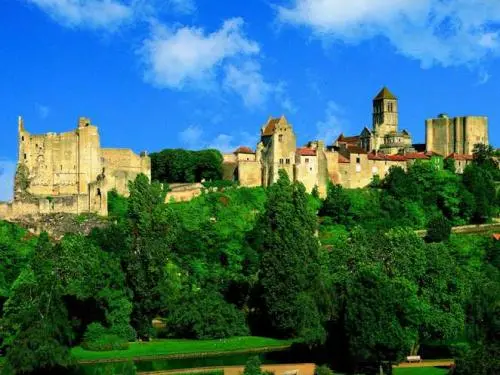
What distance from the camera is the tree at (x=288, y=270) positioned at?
5662 cm

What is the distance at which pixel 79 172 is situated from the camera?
83.9 meters

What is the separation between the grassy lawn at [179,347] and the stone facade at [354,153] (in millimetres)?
31273

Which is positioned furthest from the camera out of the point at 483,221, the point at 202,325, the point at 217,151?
the point at 217,151

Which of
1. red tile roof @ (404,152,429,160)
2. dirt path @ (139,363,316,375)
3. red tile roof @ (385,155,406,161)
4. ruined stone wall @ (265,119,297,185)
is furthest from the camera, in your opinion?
red tile roof @ (404,152,429,160)

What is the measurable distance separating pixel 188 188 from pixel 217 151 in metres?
10.3

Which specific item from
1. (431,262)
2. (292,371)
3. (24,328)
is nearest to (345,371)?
(292,371)

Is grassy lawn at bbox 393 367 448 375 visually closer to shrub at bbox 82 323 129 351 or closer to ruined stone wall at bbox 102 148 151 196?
shrub at bbox 82 323 129 351

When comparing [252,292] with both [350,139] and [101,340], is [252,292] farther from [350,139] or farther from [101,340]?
[350,139]

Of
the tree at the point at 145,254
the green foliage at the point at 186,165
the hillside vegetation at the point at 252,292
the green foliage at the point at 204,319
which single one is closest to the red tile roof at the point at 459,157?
the green foliage at the point at 186,165

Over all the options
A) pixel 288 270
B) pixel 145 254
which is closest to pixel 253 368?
pixel 288 270

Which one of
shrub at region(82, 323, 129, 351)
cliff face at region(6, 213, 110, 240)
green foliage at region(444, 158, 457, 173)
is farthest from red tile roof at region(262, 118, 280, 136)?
shrub at region(82, 323, 129, 351)

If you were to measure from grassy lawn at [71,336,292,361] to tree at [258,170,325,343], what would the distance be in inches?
57.9

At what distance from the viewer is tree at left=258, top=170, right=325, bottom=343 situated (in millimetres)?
56625

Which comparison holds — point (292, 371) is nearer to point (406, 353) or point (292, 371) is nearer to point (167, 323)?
point (406, 353)
